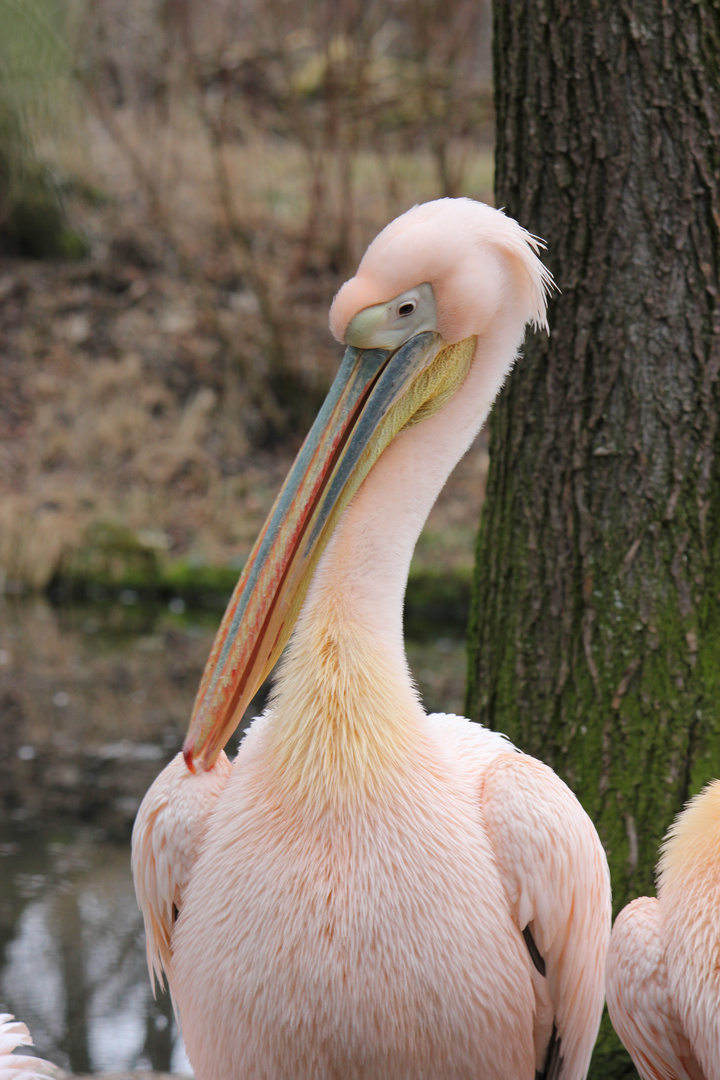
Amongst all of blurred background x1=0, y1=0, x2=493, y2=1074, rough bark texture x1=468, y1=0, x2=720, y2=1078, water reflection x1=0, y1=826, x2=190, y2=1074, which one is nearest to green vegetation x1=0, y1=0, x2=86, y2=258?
rough bark texture x1=468, y1=0, x2=720, y2=1078

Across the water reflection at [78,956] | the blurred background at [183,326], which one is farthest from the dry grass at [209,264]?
the water reflection at [78,956]

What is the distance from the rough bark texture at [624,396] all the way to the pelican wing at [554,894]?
623 millimetres

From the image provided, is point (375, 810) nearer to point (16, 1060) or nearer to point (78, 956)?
point (16, 1060)

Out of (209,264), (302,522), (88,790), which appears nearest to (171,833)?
(302,522)

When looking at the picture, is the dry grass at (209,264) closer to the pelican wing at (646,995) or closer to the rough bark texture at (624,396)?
the rough bark texture at (624,396)

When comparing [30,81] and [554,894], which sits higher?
[30,81]

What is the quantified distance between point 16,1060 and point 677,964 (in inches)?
47.4

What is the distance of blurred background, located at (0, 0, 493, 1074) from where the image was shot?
298 inches

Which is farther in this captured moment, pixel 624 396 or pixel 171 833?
pixel 624 396

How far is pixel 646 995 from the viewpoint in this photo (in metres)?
1.91

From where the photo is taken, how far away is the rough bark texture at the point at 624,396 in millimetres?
2600

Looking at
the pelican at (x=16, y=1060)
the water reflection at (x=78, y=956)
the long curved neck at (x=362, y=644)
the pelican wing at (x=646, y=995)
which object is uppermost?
the long curved neck at (x=362, y=644)

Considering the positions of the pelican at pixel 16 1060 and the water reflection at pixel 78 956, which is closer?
the pelican at pixel 16 1060

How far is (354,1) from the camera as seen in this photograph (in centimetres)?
982
